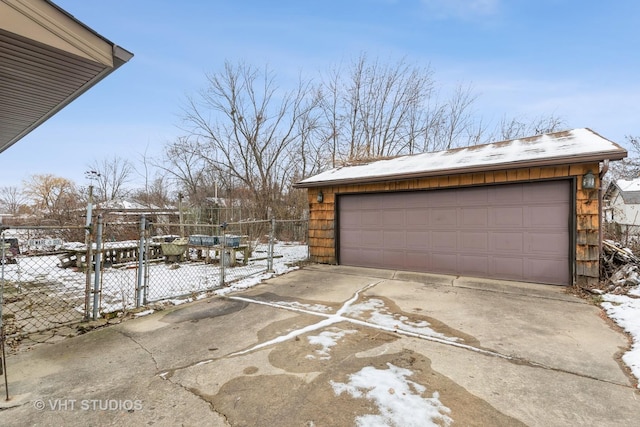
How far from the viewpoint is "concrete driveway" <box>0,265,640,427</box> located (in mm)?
2129

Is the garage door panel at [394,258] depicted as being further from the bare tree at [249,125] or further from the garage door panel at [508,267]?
the bare tree at [249,125]

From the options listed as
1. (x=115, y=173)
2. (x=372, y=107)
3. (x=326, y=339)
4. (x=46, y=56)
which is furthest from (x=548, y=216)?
(x=115, y=173)

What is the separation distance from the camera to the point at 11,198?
1152 inches

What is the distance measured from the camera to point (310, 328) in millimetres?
3758

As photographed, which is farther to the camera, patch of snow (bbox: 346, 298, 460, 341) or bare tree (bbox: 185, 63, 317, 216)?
bare tree (bbox: 185, 63, 317, 216)

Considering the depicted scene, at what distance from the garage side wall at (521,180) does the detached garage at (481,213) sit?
0.02 meters

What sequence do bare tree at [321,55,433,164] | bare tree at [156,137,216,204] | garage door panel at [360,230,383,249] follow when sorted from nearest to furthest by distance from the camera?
garage door panel at [360,230,383,249] → bare tree at [321,55,433,164] → bare tree at [156,137,216,204]

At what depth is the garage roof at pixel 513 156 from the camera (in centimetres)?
523

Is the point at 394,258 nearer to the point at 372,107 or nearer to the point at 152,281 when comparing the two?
the point at 152,281

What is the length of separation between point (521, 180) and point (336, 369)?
17.4ft

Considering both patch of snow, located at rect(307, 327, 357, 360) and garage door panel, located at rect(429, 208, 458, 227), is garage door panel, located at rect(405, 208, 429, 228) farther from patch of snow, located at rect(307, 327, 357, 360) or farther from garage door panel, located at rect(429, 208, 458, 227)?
patch of snow, located at rect(307, 327, 357, 360)

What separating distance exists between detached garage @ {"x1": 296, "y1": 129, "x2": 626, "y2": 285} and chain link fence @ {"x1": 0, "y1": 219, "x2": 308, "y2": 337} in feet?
7.14

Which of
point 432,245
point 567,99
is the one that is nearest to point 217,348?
point 432,245

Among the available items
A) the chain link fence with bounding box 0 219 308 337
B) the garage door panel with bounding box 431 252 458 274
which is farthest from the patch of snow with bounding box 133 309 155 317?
the garage door panel with bounding box 431 252 458 274
